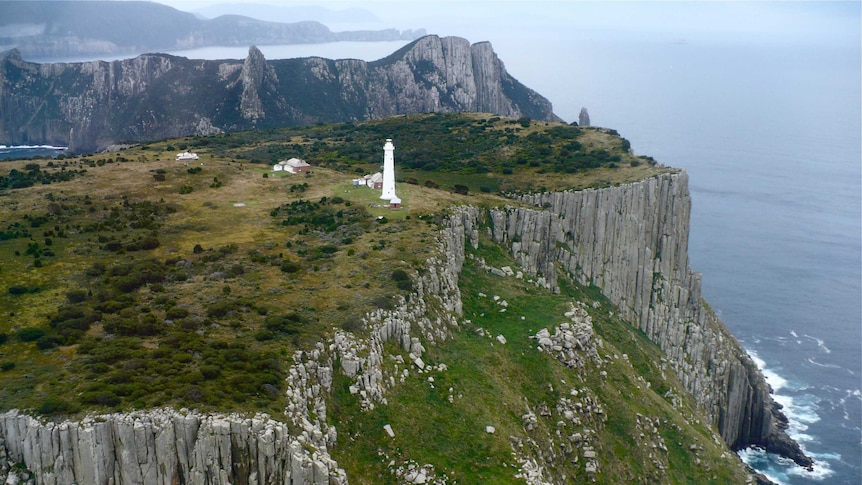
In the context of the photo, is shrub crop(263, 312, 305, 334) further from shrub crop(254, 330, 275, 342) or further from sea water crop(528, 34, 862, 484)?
sea water crop(528, 34, 862, 484)

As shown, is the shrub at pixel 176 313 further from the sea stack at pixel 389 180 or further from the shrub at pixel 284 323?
the sea stack at pixel 389 180

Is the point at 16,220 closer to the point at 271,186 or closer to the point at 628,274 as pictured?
the point at 271,186

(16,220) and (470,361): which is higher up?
(16,220)

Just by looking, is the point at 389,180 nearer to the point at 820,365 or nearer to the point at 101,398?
the point at 101,398

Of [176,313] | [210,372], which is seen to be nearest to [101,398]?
[210,372]

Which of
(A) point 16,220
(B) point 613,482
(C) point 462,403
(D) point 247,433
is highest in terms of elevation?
(A) point 16,220

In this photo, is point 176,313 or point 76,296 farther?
point 76,296

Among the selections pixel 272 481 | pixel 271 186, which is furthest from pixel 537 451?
pixel 271 186
